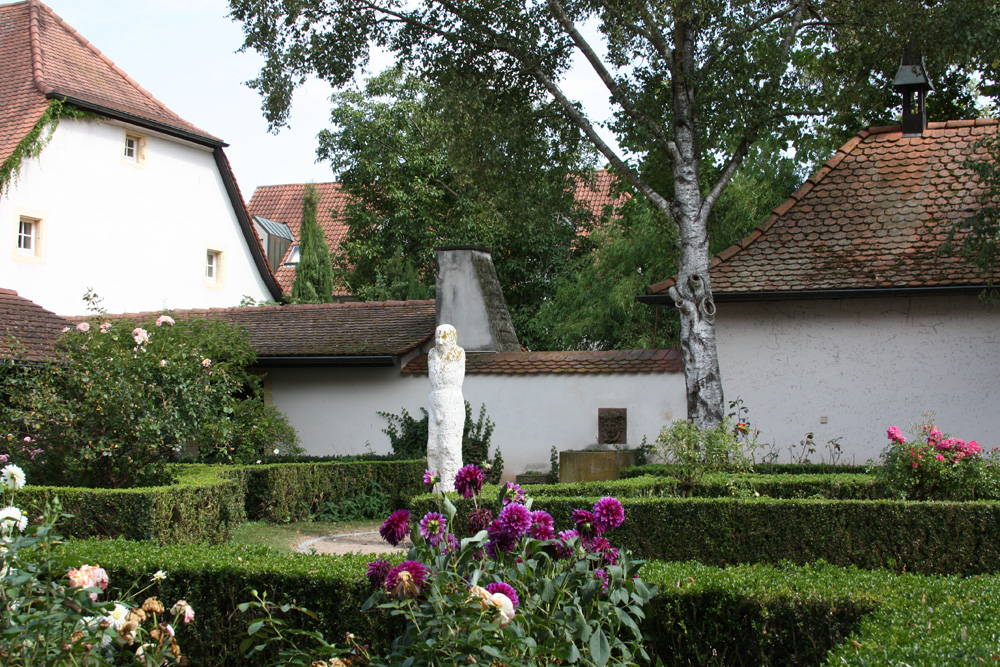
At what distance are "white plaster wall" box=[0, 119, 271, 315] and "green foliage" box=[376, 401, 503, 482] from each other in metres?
7.78

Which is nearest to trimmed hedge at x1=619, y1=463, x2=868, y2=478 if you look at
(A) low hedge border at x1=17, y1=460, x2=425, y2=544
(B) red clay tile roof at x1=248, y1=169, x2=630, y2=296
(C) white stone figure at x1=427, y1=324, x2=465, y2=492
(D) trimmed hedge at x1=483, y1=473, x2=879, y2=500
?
(D) trimmed hedge at x1=483, y1=473, x2=879, y2=500

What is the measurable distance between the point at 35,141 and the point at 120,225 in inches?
106

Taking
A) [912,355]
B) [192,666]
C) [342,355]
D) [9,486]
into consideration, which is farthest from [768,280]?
[9,486]

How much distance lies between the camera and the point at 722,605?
4535 mm

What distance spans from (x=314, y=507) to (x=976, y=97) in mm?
15204

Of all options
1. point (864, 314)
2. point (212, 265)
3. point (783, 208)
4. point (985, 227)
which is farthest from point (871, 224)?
point (212, 265)

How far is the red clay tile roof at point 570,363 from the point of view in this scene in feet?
47.7

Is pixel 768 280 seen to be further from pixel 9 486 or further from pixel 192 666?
pixel 9 486

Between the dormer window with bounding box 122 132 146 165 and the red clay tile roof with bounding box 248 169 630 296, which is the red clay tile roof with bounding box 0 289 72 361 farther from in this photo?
the red clay tile roof with bounding box 248 169 630 296

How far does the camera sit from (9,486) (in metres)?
3.71

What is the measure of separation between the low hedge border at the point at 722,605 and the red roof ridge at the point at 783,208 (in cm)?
906

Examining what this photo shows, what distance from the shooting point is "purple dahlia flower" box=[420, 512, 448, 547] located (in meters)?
3.51

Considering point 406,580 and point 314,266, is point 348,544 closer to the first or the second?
point 406,580

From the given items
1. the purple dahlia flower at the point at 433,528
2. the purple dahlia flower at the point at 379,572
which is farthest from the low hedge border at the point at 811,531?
the purple dahlia flower at the point at 379,572
